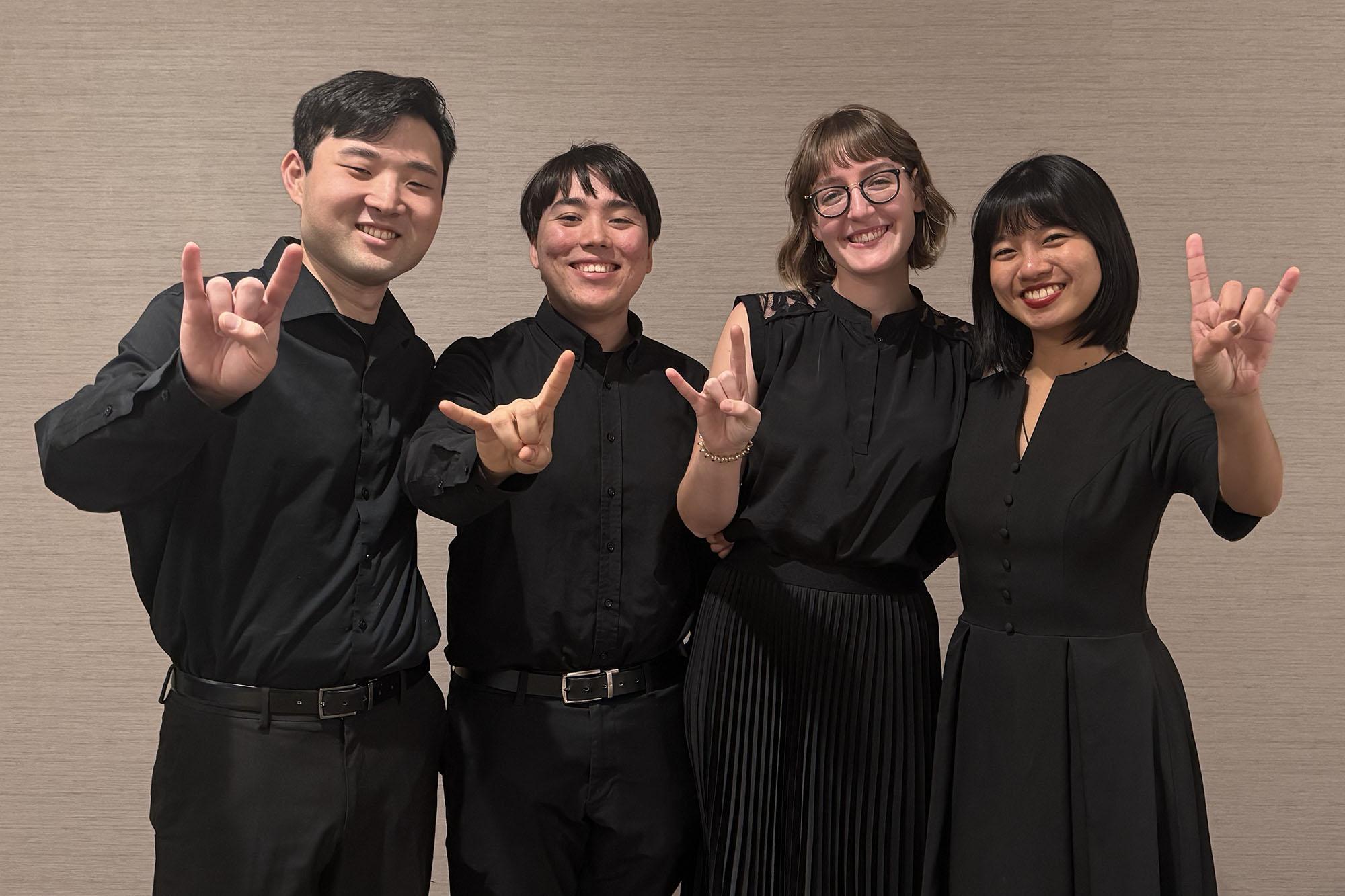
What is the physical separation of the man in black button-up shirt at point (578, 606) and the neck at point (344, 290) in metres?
0.19

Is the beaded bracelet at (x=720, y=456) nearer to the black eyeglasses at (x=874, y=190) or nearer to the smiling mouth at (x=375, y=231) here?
the black eyeglasses at (x=874, y=190)

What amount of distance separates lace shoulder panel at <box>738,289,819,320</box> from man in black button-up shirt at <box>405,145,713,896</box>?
240 mm

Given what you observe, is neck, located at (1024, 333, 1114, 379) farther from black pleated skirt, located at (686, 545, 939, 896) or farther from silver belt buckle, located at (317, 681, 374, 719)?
silver belt buckle, located at (317, 681, 374, 719)

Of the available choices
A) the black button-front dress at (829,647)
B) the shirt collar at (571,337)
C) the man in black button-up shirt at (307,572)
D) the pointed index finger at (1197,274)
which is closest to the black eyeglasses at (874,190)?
the black button-front dress at (829,647)

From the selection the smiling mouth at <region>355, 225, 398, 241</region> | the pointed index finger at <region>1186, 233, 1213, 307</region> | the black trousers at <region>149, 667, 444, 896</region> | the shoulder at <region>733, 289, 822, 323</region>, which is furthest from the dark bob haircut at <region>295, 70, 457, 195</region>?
the pointed index finger at <region>1186, 233, 1213, 307</region>

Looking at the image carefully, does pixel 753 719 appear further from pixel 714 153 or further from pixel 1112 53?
pixel 1112 53

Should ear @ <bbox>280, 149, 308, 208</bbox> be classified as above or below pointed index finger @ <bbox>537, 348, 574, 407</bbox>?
above

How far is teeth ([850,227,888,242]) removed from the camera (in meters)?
1.84

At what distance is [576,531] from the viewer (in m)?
1.79

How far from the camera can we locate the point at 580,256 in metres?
1.84

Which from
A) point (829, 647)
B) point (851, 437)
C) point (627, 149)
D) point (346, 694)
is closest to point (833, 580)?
point (829, 647)

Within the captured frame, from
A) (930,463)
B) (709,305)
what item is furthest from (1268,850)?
(709,305)

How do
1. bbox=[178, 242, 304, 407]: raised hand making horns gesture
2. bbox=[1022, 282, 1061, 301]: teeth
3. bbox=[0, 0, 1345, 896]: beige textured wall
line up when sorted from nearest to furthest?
bbox=[178, 242, 304, 407]: raised hand making horns gesture
bbox=[1022, 282, 1061, 301]: teeth
bbox=[0, 0, 1345, 896]: beige textured wall

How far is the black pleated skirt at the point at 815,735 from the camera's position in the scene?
1769mm
